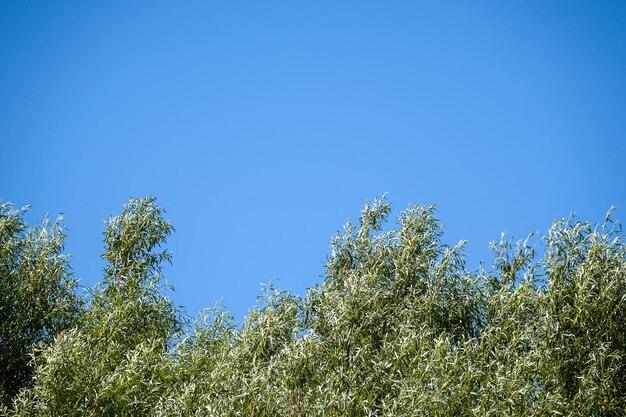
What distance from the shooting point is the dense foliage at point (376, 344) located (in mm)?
20656

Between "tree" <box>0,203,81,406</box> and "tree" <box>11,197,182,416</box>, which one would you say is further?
"tree" <box>0,203,81,406</box>

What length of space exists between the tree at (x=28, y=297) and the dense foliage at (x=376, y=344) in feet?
0.34

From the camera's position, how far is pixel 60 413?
69.1ft

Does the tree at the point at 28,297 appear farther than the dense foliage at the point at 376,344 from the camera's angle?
Yes

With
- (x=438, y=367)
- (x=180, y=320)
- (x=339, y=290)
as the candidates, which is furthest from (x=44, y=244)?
(x=438, y=367)

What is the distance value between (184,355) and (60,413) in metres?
3.94

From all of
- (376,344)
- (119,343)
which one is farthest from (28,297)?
(376,344)

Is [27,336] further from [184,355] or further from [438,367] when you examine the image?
[438,367]

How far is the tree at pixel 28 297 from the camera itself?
1005 inches

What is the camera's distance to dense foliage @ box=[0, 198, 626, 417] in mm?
20656

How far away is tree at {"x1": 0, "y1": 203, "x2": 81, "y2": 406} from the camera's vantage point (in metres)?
25.5

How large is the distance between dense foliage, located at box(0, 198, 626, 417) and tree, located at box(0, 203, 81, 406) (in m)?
0.10

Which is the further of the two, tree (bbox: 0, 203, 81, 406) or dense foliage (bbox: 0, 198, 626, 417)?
tree (bbox: 0, 203, 81, 406)

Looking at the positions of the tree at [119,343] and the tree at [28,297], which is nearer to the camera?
the tree at [119,343]
